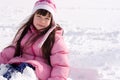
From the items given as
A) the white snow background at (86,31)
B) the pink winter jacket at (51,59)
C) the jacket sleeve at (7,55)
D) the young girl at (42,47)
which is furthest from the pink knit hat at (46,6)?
the white snow background at (86,31)

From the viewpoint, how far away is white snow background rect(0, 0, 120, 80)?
5051 millimetres

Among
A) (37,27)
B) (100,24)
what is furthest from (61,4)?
(37,27)

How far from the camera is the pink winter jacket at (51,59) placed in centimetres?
280

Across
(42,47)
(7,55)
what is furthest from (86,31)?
(42,47)

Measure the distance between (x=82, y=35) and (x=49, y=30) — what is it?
4.41m

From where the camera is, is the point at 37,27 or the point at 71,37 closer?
the point at 37,27

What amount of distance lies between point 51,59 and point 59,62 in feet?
0.28

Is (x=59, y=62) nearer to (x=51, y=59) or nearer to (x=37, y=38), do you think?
(x=51, y=59)

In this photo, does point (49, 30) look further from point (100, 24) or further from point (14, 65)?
point (100, 24)

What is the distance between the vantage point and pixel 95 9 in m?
10.9

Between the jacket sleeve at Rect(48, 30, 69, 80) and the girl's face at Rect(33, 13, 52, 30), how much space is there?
0.15m

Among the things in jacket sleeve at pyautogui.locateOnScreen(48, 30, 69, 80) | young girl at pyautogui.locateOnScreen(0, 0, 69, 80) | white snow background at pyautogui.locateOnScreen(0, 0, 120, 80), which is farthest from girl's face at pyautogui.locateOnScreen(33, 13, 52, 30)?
white snow background at pyautogui.locateOnScreen(0, 0, 120, 80)

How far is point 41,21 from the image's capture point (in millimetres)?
2900

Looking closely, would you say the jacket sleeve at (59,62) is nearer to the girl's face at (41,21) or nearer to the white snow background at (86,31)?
the girl's face at (41,21)
